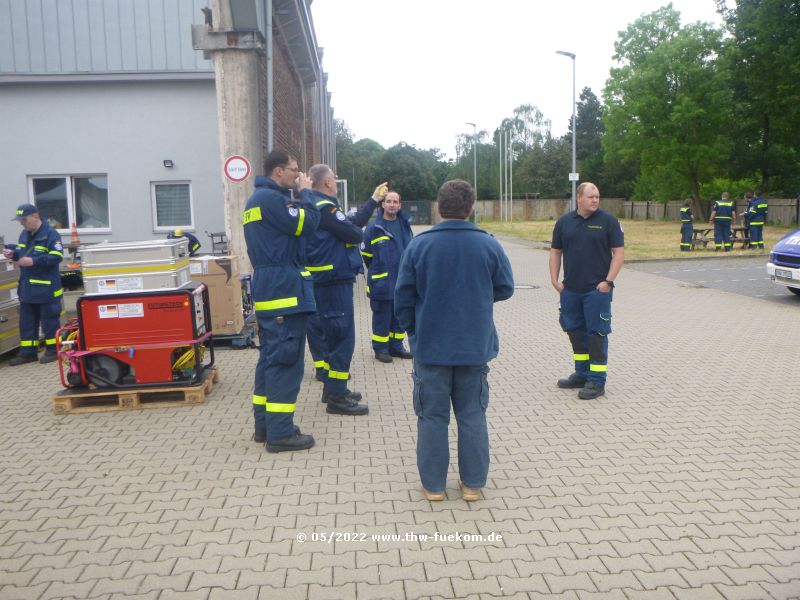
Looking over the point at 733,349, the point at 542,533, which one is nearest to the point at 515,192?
the point at 733,349

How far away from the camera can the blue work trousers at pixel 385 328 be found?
8.89m

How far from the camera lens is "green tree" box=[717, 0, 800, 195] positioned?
131ft

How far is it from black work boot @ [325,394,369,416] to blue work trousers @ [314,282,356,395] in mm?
48

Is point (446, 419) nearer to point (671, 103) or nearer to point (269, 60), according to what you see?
point (269, 60)

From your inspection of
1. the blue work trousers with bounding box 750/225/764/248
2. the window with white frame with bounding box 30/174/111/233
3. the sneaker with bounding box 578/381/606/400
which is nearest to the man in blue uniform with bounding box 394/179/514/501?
→ the sneaker with bounding box 578/381/606/400

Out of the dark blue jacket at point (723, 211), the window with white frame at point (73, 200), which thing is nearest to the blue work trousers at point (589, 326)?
the window with white frame at point (73, 200)

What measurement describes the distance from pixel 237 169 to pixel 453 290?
300 inches

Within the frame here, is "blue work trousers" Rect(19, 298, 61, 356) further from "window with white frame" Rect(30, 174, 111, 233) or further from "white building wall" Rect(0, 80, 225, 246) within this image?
"window with white frame" Rect(30, 174, 111, 233)

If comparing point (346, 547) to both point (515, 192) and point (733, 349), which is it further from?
point (515, 192)

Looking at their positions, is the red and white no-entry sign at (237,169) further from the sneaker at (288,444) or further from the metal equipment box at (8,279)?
the sneaker at (288,444)

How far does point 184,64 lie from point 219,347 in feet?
29.6

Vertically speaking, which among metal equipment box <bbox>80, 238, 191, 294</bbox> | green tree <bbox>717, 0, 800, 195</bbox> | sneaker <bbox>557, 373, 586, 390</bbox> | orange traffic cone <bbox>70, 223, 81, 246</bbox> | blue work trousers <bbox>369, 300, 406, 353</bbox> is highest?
green tree <bbox>717, 0, 800, 195</bbox>

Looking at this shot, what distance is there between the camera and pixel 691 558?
394 centimetres

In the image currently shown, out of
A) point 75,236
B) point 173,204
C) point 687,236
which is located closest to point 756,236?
point 687,236
